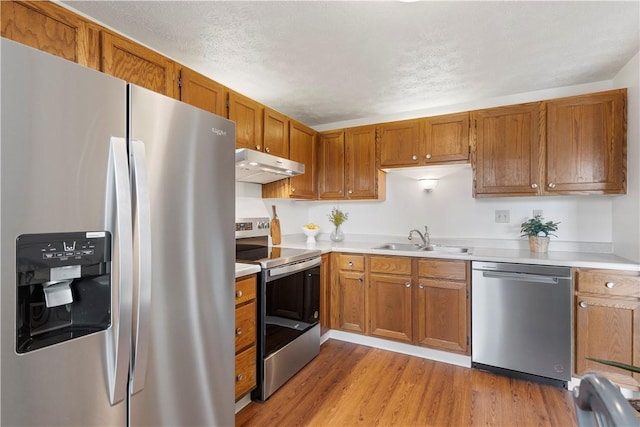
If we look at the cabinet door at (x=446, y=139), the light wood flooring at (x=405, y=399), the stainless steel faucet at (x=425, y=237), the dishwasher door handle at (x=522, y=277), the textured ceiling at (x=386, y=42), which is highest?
the textured ceiling at (x=386, y=42)

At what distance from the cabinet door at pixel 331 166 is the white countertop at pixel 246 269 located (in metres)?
1.60

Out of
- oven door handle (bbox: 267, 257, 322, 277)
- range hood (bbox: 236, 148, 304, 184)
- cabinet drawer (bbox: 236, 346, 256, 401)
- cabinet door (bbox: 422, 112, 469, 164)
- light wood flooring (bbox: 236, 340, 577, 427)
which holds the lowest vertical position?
light wood flooring (bbox: 236, 340, 577, 427)

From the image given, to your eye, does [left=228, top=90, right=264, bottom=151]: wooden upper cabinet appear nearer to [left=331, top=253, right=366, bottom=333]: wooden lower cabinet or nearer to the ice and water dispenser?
[left=331, top=253, right=366, bottom=333]: wooden lower cabinet

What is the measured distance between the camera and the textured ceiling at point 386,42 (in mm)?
1646

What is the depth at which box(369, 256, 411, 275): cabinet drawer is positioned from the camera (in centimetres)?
270

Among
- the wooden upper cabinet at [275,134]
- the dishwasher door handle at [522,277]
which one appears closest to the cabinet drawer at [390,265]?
the dishwasher door handle at [522,277]

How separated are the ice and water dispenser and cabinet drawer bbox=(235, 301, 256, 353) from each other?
96 centimetres

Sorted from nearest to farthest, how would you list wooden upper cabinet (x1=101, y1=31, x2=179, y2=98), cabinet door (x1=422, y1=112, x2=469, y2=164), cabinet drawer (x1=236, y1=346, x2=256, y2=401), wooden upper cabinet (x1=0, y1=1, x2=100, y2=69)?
wooden upper cabinet (x1=0, y1=1, x2=100, y2=69) < wooden upper cabinet (x1=101, y1=31, x2=179, y2=98) < cabinet drawer (x1=236, y1=346, x2=256, y2=401) < cabinet door (x1=422, y1=112, x2=469, y2=164)

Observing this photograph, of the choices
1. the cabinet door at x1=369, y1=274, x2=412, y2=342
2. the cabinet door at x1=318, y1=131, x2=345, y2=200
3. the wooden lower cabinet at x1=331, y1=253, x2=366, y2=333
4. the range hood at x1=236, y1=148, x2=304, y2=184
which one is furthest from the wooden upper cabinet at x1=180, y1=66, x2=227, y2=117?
the cabinet door at x1=369, y1=274, x2=412, y2=342

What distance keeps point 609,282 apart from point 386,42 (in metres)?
2.16

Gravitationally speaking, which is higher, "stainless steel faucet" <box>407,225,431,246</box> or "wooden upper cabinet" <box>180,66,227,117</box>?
"wooden upper cabinet" <box>180,66,227,117</box>

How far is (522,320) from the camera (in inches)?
89.8

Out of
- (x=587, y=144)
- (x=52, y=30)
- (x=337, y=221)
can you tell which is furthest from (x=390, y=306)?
(x=52, y=30)

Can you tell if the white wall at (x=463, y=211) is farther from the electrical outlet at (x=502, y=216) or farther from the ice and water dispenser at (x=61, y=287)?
the ice and water dispenser at (x=61, y=287)
